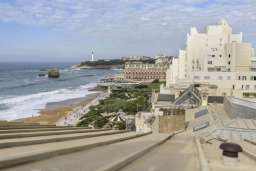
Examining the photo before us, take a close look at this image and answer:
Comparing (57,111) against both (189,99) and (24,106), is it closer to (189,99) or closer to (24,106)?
(24,106)

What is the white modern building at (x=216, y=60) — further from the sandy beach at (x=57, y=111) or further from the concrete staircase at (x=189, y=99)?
the sandy beach at (x=57, y=111)

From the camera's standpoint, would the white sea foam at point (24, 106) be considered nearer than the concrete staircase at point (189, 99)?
No

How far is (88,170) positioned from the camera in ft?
20.2

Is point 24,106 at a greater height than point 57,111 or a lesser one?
greater

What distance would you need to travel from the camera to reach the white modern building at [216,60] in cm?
5822

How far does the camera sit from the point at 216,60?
230 feet

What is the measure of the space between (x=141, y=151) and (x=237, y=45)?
61.9m

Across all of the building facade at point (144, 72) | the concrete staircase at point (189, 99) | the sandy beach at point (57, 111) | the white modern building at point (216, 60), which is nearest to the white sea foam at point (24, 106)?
the sandy beach at point (57, 111)

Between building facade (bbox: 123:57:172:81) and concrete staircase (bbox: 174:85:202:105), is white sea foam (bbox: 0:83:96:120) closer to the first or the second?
concrete staircase (bbox: 174:85:202:105)

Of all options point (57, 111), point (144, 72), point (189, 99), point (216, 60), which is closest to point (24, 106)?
point (57, 111)

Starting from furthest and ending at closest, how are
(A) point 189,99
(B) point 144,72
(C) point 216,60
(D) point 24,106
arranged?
1. (B) point 144,72
2. (C) point 216,60
3. (D) point 24,106
4. (A) point 189,99

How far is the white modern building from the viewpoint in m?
58.2

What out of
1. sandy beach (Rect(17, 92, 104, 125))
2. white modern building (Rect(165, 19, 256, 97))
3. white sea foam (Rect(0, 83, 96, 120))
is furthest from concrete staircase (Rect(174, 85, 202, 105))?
white sea foam (Rect(0, 83, 96, 120))

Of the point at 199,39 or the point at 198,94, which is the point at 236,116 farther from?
the point at 199,39
